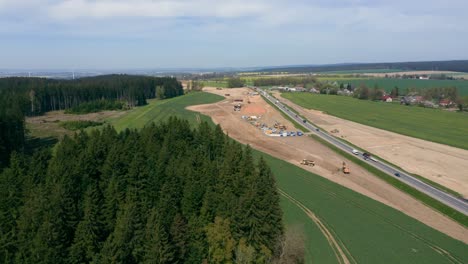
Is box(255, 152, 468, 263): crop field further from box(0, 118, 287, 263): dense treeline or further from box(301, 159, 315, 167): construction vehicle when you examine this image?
box(301, 159, 315, 167): construction vehicle

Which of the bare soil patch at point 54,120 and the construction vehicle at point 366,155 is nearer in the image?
the construction vehicle at point 366,155

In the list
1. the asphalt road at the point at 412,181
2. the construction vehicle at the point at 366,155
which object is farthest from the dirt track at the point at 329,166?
the construction vehicle at the point at 366,155

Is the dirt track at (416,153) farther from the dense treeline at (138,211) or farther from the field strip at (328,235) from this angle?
the dense treeline at (138,211)

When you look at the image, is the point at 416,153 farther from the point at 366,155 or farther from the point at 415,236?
the point at 415,236

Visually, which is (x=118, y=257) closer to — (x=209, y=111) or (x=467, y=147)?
(x=467, y=147)

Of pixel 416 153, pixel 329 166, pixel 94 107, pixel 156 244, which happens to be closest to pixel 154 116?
pixel 94 107
